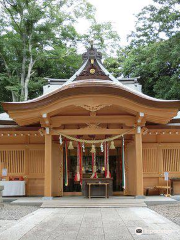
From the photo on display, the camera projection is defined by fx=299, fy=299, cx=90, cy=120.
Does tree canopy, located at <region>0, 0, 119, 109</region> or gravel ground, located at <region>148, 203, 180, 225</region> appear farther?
tree canopy, located at <region>0, 0, 119, 109</region>

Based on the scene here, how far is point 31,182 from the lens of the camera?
12547mm

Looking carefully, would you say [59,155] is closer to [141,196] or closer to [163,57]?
[141,196]

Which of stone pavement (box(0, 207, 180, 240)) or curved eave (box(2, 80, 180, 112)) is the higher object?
curved eave (box(2, 80, 180, 112))

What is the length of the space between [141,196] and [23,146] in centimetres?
532

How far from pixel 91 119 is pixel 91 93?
1.47 metres

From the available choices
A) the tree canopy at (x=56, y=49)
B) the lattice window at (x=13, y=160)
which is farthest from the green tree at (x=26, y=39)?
the lattice window at (x=13, y=160)

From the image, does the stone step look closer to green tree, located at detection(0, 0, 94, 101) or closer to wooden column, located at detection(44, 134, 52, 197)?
wooden column, located at detection(44, 134, 52, 197)

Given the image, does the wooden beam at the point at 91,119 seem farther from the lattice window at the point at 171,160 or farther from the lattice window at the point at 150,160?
the lattice window at the point at 171,160

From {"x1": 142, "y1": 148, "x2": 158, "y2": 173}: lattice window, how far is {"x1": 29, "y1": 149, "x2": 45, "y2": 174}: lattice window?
168 inches

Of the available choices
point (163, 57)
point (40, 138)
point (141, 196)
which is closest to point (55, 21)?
point (163, 57)

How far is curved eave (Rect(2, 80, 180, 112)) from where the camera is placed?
10023 mm

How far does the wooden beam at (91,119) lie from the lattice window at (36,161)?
2.00 meters

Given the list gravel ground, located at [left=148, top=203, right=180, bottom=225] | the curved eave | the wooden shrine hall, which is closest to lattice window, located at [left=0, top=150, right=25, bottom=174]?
the wooden shrine hall

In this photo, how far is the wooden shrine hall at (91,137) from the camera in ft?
33.9
